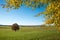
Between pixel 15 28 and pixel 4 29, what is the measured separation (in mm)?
2739

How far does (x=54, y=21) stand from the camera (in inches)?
384

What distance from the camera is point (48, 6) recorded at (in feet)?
33.1

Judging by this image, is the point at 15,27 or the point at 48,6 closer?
the point at 48,6

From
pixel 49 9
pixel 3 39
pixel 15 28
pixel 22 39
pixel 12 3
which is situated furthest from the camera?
pixel 15 28

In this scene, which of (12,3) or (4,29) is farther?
(4,29)

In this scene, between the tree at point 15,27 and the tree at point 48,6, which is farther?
the tree at point 15,27

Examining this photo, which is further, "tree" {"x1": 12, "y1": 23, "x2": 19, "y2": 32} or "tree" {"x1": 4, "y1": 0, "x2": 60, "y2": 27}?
"tree" {"x1": 12, "y1": 23, "x2": 19, "y2": 32}

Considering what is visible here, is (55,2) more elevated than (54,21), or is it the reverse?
(55,2)

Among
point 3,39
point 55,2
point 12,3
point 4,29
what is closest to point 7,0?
point 12,3

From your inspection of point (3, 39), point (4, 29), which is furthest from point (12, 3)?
point (4, 29)

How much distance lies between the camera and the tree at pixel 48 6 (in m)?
9.22

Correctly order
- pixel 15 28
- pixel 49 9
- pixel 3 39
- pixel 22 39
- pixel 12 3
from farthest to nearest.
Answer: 1. pixel 15 28
2. pixel 3 39
3. pixel 22 39
4. pixel 49 9
5. pixel 12 3

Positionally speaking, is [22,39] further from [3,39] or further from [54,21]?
[54,21]

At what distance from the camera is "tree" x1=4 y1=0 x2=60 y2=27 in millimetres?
9222
